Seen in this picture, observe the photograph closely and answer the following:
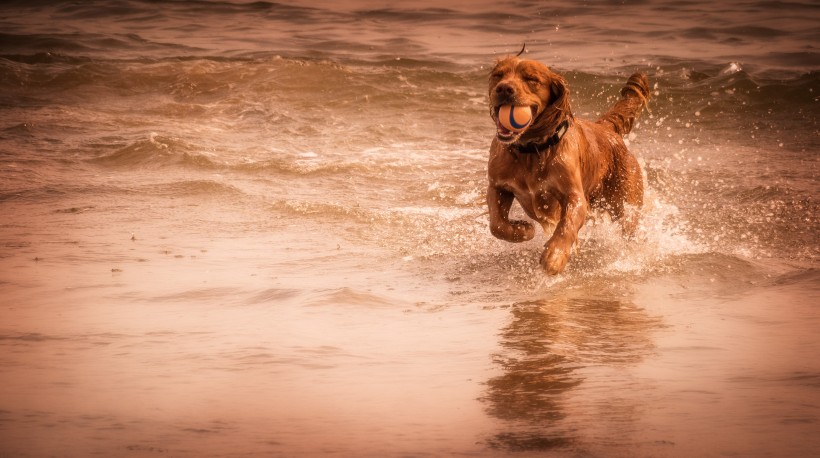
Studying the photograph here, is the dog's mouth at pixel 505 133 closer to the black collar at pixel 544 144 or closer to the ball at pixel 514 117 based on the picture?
the ball at pixel 514 117

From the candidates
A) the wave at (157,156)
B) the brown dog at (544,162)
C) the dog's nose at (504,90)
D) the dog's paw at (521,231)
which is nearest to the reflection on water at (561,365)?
the brown dog at (544,162)

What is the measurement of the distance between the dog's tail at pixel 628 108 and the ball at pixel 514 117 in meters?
2.08

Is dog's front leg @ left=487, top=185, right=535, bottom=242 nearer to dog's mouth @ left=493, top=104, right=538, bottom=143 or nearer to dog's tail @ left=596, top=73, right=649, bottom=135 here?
dog's mouth @ left=493, top=104, right=538, bottom=143

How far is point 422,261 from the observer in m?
7.21

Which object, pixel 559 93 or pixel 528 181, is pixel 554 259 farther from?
pixel 559 93

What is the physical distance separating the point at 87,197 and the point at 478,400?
19.4 ft

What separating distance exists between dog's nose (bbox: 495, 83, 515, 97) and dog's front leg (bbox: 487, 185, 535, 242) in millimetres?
867

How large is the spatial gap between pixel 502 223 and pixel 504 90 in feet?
3.50

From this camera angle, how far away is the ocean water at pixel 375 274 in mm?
3928

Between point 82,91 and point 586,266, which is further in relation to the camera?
point 82,91

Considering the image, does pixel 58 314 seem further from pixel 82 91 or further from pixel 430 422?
pixel 82 91

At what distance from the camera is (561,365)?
15.4ft

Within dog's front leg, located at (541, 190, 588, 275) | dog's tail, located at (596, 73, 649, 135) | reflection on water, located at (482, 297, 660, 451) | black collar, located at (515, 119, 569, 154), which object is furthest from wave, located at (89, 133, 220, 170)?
reflection on water, located at (482, 297, 660, 451)

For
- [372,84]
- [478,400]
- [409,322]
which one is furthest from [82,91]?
[478,400]
